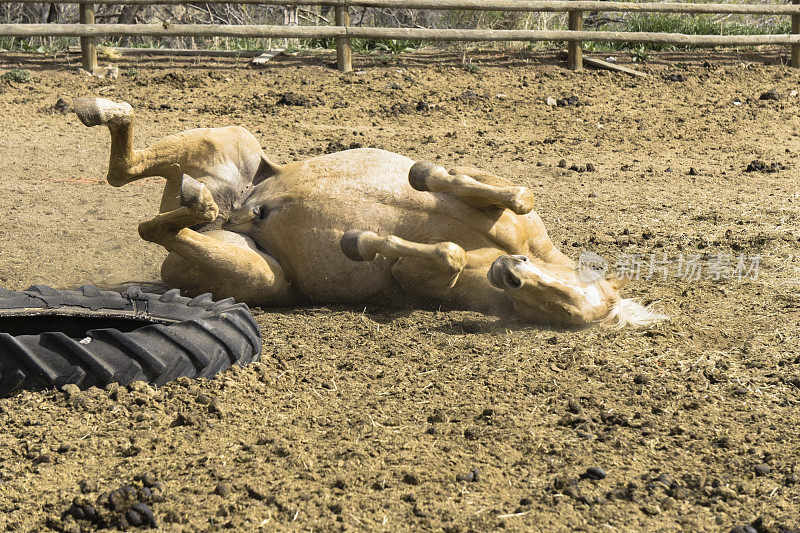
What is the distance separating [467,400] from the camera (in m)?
3.68

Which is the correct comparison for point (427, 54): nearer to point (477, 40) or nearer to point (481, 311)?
point (477, 40)

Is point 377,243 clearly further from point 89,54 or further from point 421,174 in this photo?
point 89,54

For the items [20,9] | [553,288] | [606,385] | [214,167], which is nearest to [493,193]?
[553,288]

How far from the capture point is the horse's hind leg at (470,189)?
429 cm

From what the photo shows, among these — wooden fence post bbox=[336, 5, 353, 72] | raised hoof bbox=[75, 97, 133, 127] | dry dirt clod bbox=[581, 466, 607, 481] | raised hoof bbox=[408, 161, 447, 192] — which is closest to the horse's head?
raised hoof bbox=[408, 161, 447, 192]

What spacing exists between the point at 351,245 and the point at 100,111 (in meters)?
1.44

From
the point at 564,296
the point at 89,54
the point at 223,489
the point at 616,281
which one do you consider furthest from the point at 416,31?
the point at 223,489

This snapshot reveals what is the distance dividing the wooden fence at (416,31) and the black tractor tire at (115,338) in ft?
25.8

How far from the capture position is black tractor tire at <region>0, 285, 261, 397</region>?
11.0 ft

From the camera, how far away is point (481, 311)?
15.3 feet

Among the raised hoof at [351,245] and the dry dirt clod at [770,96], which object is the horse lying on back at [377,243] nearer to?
the raised hoof at [351,245]

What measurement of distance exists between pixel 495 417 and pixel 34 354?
5.95ft

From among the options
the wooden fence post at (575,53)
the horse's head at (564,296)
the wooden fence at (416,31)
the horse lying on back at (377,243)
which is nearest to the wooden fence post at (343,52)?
the wooden fence at (416,31)

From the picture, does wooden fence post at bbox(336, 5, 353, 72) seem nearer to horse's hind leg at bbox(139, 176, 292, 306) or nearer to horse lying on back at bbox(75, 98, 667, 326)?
horse lying on back at bbox(75, 98, 667, 326)
